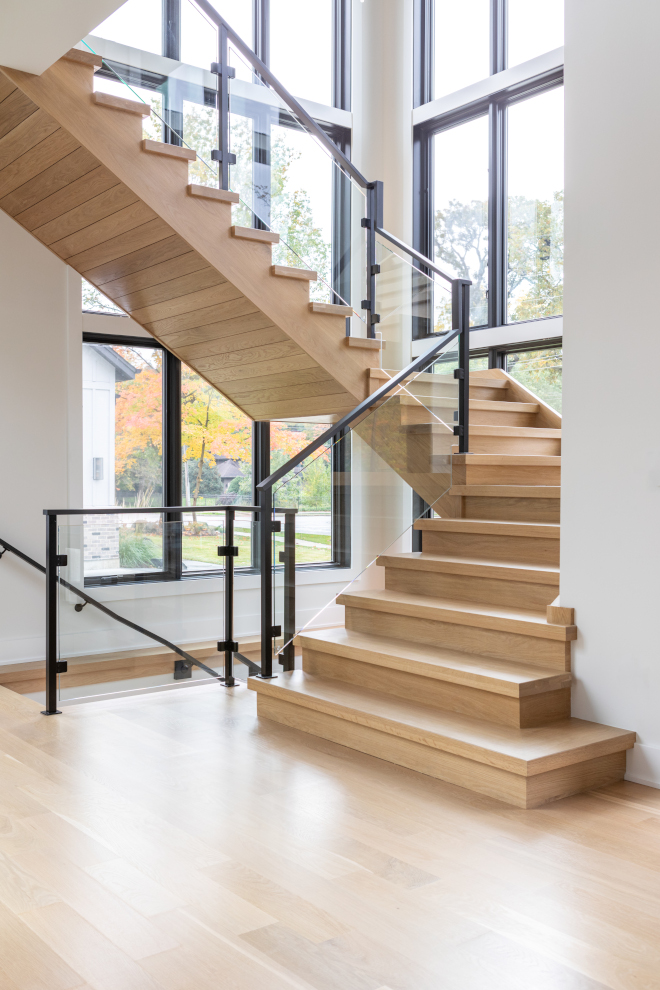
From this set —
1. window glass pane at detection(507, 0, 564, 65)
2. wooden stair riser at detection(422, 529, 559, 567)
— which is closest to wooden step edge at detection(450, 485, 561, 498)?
wooden stair riser at detection(422, 529, 559, 567)

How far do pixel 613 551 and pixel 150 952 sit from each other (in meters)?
2.15

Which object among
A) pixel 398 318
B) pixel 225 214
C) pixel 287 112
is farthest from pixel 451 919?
pixel 287 112

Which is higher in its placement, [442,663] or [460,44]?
[460,44]

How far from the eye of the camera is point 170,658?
179 inches

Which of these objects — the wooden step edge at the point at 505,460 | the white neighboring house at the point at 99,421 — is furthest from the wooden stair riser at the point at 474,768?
the white neighboring house at the point at 99,421

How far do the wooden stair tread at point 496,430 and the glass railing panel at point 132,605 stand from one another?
3.86ft

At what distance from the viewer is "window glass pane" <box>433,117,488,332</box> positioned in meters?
6.76

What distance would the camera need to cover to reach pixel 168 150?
413 cm

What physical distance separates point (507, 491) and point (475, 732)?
1674 mm

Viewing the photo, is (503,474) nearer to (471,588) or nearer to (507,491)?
(507,491)

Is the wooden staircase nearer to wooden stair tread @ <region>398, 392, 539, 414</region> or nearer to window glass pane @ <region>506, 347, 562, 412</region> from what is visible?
wooden stair tread @ <region>398, 392, 539, 414</region>

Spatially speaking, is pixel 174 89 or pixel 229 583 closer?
pixel 174 89

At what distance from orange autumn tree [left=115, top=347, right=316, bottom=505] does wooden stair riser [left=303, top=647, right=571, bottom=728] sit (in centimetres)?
279

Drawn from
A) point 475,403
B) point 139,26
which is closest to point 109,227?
point 139,26
